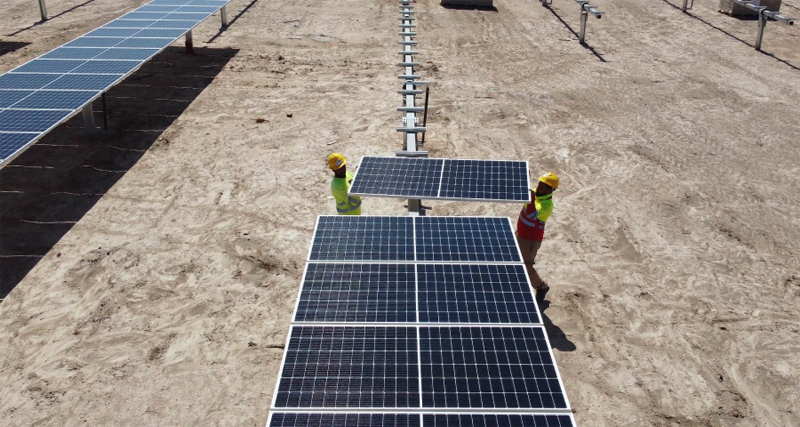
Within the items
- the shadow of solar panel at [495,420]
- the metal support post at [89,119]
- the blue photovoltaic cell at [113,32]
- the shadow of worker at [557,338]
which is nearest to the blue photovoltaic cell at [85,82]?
the metal support post at [89,119]

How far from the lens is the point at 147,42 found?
19000 millimetres

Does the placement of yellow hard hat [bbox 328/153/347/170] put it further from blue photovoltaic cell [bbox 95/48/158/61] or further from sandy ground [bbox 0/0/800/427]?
blue photovoltaic cell [bbox 95/48/158/61]

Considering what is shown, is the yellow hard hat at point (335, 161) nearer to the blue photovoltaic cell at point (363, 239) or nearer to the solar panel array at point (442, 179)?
the solar panel array at point (442, 179)

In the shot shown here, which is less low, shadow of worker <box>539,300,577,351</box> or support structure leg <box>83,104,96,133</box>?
support structure leg <box>83,104,96,133</box>

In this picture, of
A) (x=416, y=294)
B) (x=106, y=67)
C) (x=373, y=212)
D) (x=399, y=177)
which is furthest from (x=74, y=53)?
(x=416, y=294)

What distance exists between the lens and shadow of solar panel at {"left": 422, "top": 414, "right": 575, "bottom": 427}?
220 inches

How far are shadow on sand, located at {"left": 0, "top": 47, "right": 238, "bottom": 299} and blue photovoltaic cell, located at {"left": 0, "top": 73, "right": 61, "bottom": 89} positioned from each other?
5.29ft

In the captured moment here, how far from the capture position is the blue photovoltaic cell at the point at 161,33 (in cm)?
1970

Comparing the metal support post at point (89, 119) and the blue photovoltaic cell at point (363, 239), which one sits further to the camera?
the metal support post at point (89, 119)

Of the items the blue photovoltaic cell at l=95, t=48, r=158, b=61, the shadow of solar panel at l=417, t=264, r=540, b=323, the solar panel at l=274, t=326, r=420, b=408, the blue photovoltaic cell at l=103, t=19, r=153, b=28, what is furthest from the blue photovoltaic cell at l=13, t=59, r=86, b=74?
the solar panel at l=274, t=326, r=420, b=408

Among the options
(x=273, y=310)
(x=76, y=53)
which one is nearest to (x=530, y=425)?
(x=273, y=310)

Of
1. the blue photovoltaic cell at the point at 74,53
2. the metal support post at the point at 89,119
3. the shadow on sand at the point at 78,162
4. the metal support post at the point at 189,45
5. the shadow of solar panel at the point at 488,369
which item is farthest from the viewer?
the metal support post at the point at 189,45

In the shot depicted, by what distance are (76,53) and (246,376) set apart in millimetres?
13107

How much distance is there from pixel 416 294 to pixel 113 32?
1740cm
